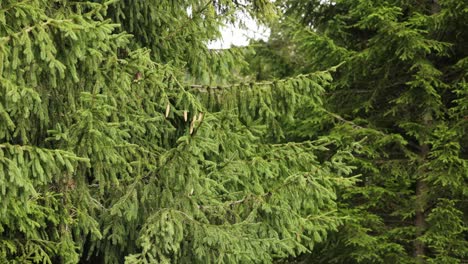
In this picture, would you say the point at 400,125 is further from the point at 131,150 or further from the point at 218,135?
the point at 131,150

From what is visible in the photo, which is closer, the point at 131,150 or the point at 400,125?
the point at 131,150

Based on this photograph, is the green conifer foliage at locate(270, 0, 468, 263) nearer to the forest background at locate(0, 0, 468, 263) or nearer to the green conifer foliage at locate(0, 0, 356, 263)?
the forest background at locate(0, 0, 468, 263)

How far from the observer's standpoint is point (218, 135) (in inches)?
201

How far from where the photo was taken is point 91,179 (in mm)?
5129

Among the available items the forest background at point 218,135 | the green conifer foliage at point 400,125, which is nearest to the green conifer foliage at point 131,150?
the forest background at point 218,135

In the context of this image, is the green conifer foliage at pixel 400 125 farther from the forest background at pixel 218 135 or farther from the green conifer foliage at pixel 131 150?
the green conifer foliage at pixel 131 150

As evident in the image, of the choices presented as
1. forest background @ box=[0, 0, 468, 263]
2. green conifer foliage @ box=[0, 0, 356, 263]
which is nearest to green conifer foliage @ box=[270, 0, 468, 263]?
forest background @ box=[0, 0, 468, 263]

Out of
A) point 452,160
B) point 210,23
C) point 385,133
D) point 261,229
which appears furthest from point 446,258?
point 210,23

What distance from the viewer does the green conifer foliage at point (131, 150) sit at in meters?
3.69

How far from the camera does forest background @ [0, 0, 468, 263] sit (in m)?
3.88

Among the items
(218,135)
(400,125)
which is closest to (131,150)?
(218,135)

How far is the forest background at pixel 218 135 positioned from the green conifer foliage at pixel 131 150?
16mm

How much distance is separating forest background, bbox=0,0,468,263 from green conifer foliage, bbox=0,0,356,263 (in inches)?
0.6

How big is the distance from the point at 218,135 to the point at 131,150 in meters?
0.89
